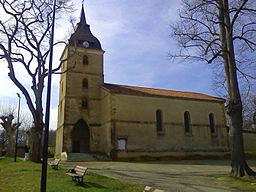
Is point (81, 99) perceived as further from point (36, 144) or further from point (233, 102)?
point (233, 102)

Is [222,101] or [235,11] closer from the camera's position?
[235,11]

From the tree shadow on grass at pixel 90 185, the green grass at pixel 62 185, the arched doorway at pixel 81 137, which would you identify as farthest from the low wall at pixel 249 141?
the tree shadow on grass at pixel 90 185

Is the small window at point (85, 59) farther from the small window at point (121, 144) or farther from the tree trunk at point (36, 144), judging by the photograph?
the tree trunk at point (36, 144)

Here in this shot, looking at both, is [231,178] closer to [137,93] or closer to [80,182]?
[80,182]

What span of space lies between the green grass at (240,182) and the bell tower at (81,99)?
20.8m

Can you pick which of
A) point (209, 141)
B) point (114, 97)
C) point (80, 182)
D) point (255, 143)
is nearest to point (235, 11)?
point (80, 182)

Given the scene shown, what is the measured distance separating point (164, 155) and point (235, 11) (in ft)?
62.0

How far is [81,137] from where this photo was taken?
34062 mm

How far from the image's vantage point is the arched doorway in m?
33.8

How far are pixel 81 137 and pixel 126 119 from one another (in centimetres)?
634

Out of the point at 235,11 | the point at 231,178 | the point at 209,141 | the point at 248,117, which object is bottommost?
the point at 231,178

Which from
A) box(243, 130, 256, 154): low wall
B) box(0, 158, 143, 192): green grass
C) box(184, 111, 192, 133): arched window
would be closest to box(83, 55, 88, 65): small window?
box(184, 111, 192, 133): arched window

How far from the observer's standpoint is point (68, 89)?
34.7 meters

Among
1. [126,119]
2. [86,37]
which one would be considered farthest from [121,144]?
[86,37]
